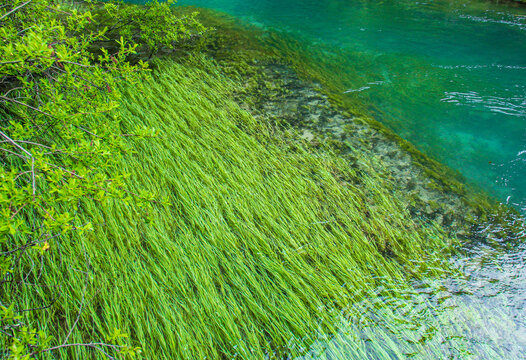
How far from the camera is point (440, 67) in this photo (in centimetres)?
487

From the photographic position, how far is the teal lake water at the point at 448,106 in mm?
1789

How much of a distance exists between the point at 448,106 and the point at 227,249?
3.71 meters

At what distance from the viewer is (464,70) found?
188 inches

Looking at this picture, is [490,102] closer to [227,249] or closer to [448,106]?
[448,106]

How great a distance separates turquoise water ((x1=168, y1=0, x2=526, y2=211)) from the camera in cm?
336

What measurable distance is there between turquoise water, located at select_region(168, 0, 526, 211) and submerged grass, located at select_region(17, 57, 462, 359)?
1.41 metres

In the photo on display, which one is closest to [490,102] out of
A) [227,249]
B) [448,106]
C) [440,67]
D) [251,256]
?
[448,106]

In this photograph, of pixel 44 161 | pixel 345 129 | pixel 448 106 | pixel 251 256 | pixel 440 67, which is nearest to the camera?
pixel 44 161

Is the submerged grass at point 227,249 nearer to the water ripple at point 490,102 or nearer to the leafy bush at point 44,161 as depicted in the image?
the leafy bush at point 44,161

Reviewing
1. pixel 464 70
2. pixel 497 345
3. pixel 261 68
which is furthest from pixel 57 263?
pixel 464 70

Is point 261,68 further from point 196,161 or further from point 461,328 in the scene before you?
point 461,328

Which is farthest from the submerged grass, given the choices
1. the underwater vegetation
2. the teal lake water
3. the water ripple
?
the water ripple

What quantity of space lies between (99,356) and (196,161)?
1592mm

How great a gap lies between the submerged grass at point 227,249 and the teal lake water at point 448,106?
280mm
